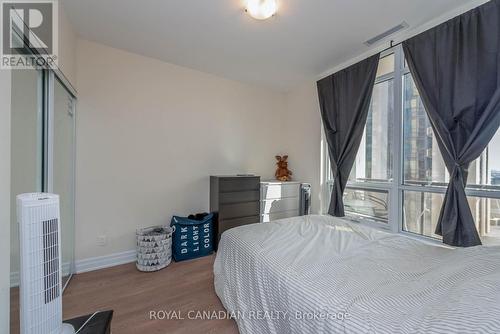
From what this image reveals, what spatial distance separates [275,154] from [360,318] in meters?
3.10

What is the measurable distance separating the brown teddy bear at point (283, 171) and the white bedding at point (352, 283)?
1746 millimetres

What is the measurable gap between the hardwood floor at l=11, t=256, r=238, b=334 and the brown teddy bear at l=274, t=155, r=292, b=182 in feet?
5.64

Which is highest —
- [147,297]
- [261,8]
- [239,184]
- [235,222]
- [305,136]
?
[261,8]

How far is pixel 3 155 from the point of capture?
1070 millimetres

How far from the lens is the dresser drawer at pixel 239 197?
2957mm

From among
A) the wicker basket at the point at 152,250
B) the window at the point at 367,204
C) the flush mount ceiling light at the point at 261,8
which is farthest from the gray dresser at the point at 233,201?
the flush mount ceiling light at the point at 261,8

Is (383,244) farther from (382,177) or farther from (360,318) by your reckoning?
(382,177)

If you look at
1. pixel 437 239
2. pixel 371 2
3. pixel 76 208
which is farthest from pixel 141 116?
pixel 437 239

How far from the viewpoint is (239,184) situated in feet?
9.98

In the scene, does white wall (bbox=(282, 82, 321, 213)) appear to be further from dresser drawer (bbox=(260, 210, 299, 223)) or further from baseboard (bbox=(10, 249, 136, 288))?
baseboard (bbox=(10, 249, 136, 288))

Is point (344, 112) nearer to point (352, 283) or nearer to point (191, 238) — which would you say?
point (352, 283)

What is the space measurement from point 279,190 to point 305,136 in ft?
3.05

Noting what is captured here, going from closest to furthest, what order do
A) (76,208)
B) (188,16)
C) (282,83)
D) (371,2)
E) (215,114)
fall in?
(371,2)
(188,16)
(76,208)
(215,114)
(282,83)

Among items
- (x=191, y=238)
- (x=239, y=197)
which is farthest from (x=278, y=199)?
(x=191, y=238)
